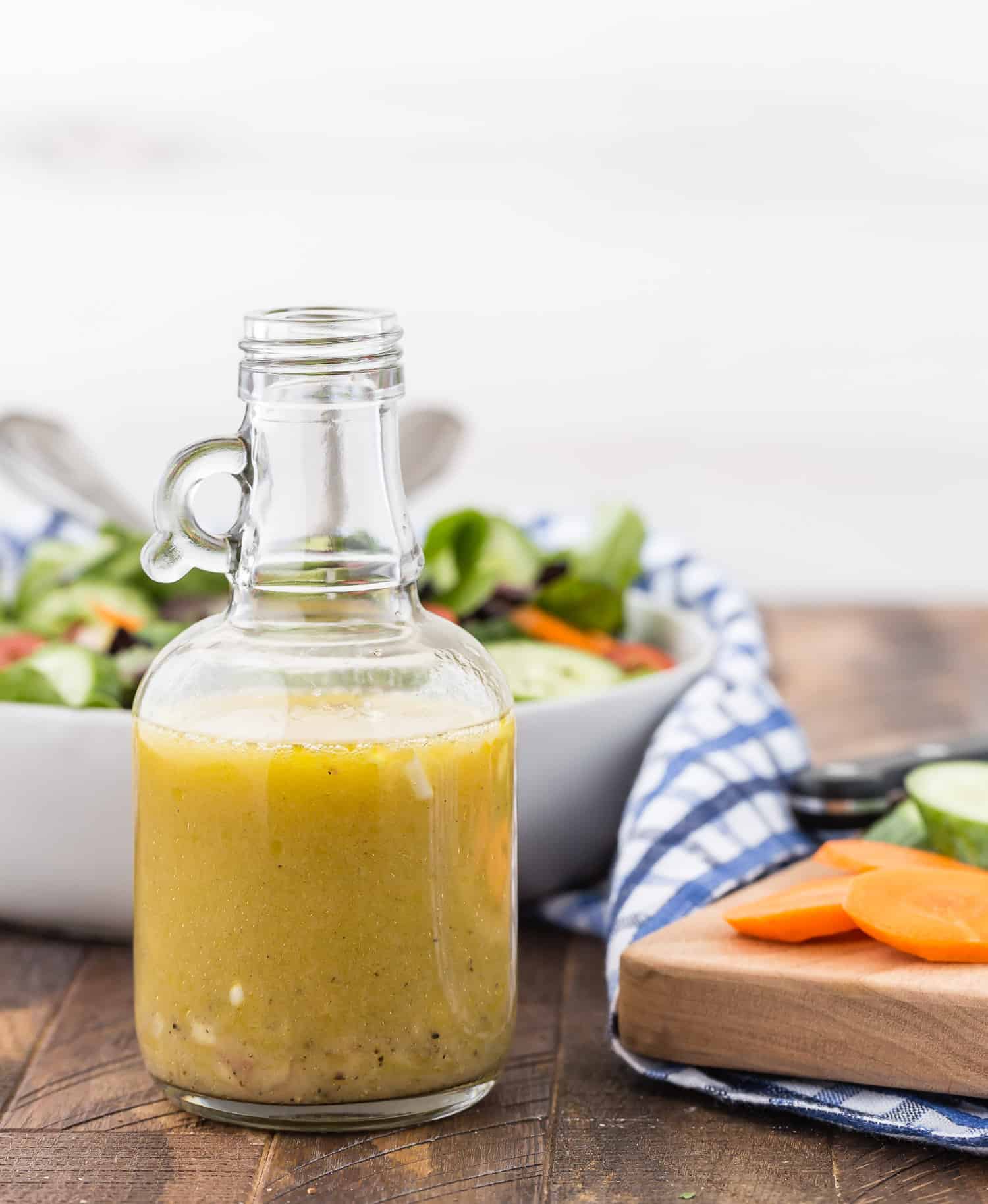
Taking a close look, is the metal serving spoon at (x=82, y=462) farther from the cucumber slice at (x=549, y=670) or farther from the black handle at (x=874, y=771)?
the black handle at (x=874, y=771)

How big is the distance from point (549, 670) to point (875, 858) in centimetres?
38

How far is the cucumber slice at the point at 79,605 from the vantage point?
64.8 inches

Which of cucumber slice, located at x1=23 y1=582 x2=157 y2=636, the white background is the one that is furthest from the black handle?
the white background

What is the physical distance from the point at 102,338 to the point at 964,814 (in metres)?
3.03

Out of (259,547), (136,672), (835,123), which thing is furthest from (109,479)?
(835,123)

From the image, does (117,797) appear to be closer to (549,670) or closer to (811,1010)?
(549,670)

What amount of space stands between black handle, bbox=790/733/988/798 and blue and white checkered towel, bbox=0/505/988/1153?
32mm

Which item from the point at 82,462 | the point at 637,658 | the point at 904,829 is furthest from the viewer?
the point at 82,462

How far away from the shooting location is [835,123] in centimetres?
360

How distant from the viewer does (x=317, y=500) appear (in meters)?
0.94

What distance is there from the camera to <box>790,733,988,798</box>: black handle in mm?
1378

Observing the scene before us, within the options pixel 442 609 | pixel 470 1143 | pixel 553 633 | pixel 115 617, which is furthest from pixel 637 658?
pixel 470 1143

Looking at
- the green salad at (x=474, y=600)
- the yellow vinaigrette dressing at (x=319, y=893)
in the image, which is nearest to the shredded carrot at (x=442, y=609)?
the green salad at (x=474, y=600)

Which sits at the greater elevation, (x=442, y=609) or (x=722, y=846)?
(x=442, y=609)
